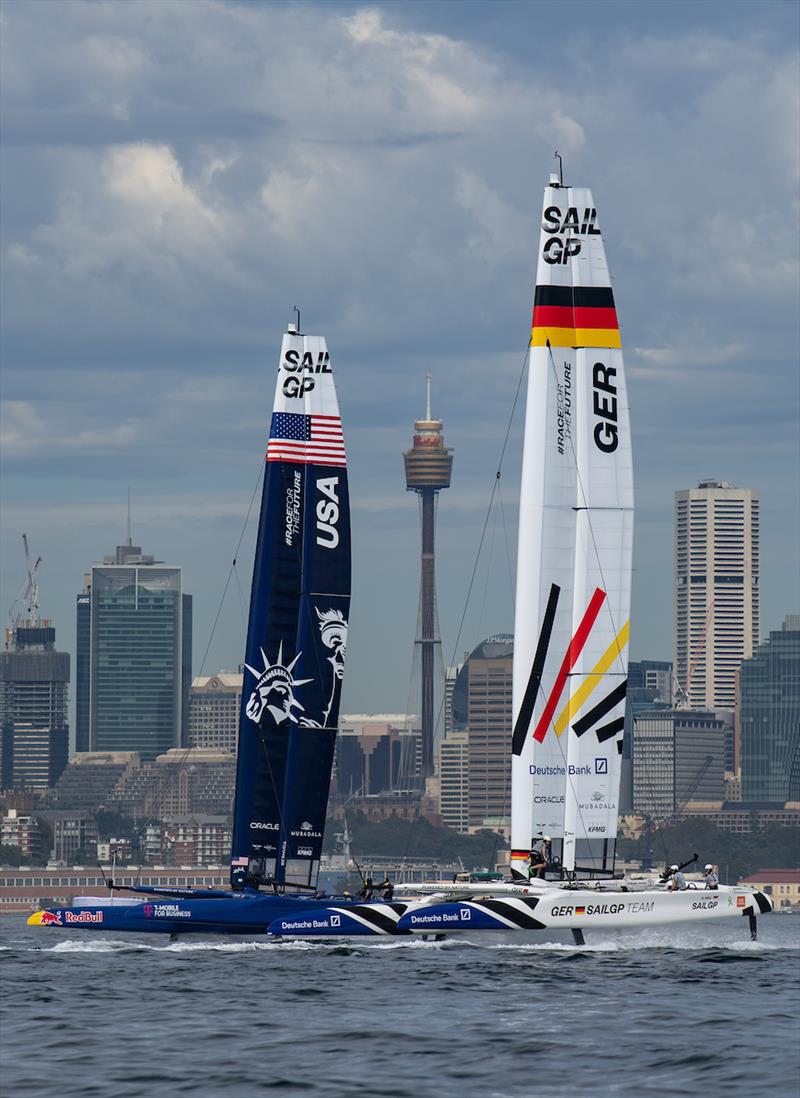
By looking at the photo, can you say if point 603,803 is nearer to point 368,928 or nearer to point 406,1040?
point 368,928

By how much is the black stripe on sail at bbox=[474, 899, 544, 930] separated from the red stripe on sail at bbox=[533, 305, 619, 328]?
10.9 metres

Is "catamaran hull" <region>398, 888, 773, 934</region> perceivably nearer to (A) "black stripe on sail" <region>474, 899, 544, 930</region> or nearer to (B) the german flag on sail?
(A) "black stripe on sail" <region>474, 899, 544, 930</region>

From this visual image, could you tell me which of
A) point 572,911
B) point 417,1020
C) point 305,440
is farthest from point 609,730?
point 417,1020

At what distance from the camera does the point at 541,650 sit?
4275cm

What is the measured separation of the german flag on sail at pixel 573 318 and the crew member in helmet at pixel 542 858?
30.4ft

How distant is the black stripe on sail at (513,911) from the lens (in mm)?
39781

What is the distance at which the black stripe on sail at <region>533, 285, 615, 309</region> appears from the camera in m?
43.5

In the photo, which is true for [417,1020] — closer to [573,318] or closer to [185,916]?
[185,916]

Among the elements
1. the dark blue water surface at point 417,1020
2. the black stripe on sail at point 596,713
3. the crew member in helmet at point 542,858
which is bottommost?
the dark blue water surface at point 417,1020

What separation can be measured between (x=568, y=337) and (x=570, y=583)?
463cm

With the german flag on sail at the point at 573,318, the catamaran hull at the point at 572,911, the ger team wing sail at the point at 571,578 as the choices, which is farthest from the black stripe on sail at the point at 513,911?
the german flag on sail at the point at 573,318

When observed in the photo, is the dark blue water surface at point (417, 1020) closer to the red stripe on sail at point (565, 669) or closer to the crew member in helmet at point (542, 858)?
the crew member in helmet at point (542, 858)

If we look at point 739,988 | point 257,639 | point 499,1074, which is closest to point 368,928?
point 739,988

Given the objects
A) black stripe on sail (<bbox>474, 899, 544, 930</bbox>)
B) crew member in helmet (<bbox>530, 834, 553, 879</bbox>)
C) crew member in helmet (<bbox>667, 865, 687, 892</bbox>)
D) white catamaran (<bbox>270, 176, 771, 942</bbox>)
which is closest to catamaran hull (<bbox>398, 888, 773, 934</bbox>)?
black stripe on sail (<bbox>474, 899, 544, 930</bbox>)
